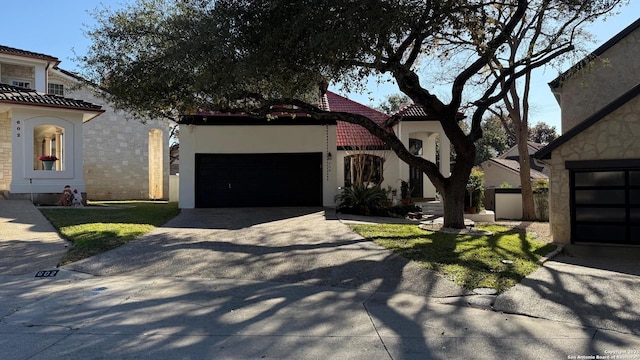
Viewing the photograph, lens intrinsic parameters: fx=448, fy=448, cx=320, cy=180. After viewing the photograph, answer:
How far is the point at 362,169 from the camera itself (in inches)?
765

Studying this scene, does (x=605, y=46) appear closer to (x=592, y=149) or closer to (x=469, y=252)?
(x=592, y=149)

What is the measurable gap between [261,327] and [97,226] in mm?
8860

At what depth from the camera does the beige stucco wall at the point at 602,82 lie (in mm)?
14969

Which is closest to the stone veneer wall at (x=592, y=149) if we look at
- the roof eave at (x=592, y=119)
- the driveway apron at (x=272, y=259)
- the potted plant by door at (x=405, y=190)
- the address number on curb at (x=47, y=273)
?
the roof eave at (x=592, y=119)

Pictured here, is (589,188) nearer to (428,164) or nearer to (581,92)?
(428,164)

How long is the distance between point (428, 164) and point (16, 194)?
15.7 metres

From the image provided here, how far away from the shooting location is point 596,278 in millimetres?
8000

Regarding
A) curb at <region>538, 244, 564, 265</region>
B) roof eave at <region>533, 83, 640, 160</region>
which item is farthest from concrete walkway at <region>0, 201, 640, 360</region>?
roof eave at <region>533, 83, 640, 160</region>

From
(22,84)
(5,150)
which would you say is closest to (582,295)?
(5,150)

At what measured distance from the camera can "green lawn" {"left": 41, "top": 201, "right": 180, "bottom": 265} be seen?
9562 mm

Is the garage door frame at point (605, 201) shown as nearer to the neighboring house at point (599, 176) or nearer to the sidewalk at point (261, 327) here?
the neighboring house at point (599, 176)

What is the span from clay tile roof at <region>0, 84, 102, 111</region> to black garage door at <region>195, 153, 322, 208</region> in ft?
18.3

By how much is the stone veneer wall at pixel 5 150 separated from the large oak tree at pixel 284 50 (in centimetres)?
982

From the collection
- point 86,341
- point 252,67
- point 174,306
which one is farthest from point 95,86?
point 86,341
